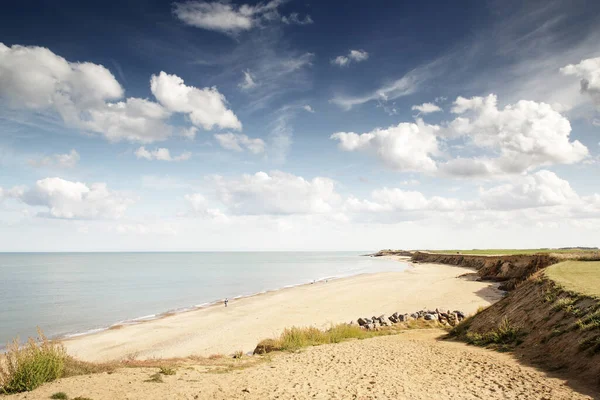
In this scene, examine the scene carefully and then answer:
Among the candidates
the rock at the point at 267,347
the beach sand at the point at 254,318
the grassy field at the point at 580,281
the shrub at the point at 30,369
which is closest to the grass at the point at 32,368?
the shrub at the point at 30,369

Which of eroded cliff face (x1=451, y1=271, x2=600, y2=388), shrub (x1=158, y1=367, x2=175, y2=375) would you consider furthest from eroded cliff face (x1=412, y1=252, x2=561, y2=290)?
shrub (x1=158, y1=367, x2=175, y2=375)

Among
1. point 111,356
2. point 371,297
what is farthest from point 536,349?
point 371,297

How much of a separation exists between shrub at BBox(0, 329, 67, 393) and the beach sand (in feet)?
32.3

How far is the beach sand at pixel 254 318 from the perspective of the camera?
81.8 feet

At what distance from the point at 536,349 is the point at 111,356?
24.9 meters

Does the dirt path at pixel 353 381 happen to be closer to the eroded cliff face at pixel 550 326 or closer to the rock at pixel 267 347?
the eroded cliff face at pixel 550 326

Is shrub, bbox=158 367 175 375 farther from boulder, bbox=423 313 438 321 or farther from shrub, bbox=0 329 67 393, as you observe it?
boulder, bbox=423 313 438 321

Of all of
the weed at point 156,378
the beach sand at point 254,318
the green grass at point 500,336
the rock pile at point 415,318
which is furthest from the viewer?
the rock pile at point 415,318

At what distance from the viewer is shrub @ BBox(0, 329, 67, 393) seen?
11.9 meters

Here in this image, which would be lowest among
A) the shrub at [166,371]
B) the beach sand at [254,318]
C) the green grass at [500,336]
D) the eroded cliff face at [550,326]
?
the beach sand at [254,318]

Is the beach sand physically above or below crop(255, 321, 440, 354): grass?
below

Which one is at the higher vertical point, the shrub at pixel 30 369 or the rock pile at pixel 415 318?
the shrub at pixel 30 369

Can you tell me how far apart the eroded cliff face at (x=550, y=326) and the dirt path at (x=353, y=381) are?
0.95m

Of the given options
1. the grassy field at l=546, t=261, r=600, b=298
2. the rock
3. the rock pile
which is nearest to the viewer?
the grassy field at l=546, t=261, r=600, b=298
